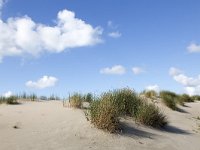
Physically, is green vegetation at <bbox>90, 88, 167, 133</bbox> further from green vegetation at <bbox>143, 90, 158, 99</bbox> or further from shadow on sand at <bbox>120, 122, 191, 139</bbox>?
green vegetation at <bbox>143, 90, 158, 99</bbox>

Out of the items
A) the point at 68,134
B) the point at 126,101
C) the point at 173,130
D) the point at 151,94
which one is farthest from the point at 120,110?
the point at 151,94

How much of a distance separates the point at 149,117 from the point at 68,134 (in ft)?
12.3

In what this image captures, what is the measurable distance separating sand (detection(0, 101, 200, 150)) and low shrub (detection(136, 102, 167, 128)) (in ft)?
1.11

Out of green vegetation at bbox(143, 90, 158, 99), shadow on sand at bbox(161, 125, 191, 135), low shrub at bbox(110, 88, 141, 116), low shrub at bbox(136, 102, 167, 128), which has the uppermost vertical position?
green vegetation at bbox(143, 90, 158, 99)

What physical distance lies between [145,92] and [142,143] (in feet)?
43.7

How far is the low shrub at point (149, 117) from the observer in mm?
13281

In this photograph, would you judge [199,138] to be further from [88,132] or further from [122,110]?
[88,132]

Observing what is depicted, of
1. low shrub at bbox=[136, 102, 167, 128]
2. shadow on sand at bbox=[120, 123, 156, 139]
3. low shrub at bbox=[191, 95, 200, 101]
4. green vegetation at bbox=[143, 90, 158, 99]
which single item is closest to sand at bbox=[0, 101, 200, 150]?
shadow on sand at bbox=[120, 123, 156, 139]

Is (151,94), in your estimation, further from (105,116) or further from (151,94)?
(105,116)

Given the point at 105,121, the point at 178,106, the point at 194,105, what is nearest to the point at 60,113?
the point at 105,121

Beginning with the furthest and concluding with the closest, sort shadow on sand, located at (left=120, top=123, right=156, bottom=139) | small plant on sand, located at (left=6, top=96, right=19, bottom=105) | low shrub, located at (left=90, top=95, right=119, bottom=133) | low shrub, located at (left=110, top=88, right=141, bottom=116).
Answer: small plant on sand, located at (left=6, top=96, right=19, bottom=105)
low shrub, located at (left=110, top=88, right=141, bottom=116)
shadow on sand, located at (left=120, top=123, right=156, bottom=139)
low shrub, located at (left=90, top=95, right=119, bottom=133)

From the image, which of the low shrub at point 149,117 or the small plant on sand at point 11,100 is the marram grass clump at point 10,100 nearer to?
the small plant on sand at point 11,100

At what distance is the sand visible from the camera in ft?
31.2

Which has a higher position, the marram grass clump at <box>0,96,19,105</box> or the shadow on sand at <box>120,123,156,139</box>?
the marram grass clump at <box>0,96,19,105</box>
